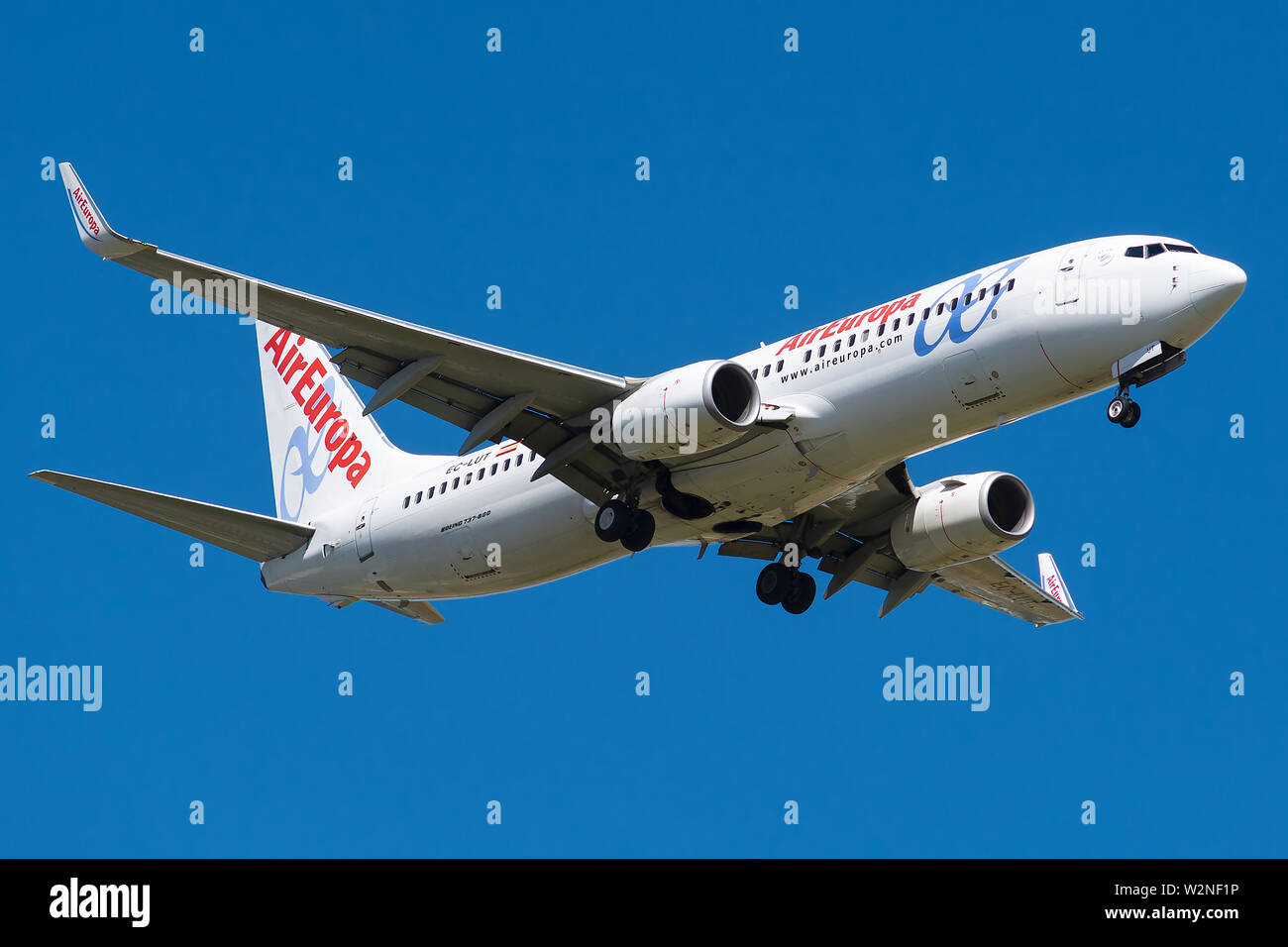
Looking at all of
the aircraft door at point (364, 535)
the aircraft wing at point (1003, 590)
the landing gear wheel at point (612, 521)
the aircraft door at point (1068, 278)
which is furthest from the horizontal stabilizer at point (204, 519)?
the aircraft door at point (1068, 278)

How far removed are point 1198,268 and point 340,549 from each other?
1817 centimetres

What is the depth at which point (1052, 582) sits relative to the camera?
40000 millimetres

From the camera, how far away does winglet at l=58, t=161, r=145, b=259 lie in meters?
26.0

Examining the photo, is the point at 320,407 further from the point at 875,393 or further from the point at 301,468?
the point at 875,393

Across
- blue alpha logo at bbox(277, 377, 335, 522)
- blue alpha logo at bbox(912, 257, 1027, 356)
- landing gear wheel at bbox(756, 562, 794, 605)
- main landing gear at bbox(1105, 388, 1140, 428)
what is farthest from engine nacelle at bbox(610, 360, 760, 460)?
blue alpha logo at bbox(277, 377, 335, 522)

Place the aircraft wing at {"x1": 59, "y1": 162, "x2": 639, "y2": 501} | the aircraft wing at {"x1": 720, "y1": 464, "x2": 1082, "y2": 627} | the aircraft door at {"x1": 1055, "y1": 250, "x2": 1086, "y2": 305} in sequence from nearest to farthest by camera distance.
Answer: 1. the aircraft wing at {"x1": 59, "y1": 162, "x2": 639, "y2": 501}
2. the aircraft door at {"x1": 1055, "y1": 250, "x2": 1086, "y2": 305}
3. the aircraft wing at {"x1": 720, "y1": 464, "x2": 1082, "y2": 627}

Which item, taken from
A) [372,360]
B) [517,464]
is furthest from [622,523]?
[372,360]

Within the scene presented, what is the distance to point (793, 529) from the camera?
3609 cm

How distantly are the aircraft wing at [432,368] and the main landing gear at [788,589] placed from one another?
5586 mm

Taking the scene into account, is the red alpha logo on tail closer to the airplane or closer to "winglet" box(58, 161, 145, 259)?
the airplane

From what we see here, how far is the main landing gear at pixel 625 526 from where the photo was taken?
31.5 meters

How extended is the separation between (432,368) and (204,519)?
7608 mm

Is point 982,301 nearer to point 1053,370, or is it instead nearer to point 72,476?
point 1053,370

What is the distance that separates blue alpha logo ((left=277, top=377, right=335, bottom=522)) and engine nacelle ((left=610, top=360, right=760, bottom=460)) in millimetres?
12170
